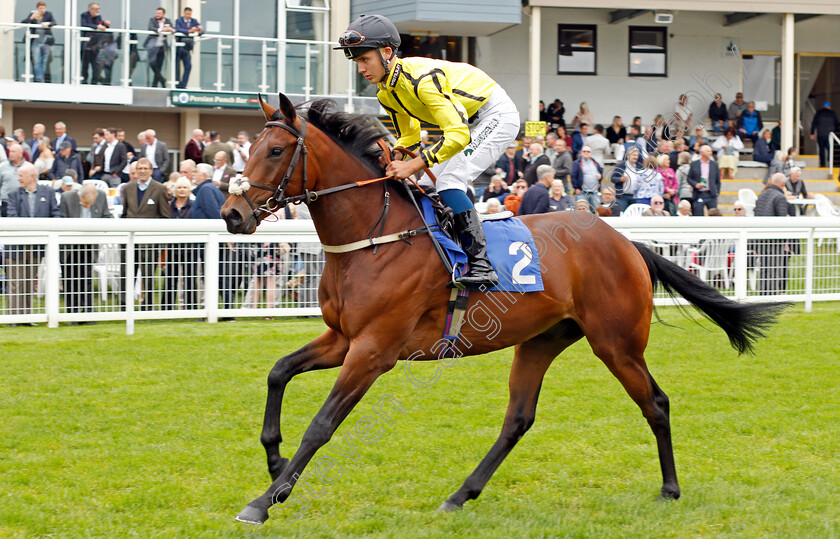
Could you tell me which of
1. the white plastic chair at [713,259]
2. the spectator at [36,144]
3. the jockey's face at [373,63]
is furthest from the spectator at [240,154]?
the jockey's face at [373,63]

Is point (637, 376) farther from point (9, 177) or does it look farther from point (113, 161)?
point (113, 161)

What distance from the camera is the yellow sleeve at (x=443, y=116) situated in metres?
3.91

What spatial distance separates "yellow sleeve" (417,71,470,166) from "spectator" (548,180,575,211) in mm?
5345

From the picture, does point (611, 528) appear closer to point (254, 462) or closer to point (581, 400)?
point (254, 462)

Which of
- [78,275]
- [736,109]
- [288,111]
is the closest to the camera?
[288,111]

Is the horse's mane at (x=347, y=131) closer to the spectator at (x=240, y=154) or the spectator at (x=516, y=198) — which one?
the spectator at (x=516, y=198)

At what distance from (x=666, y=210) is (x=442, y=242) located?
7421 millimetres

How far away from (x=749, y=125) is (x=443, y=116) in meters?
15.0

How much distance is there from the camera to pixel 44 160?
11.8 metres

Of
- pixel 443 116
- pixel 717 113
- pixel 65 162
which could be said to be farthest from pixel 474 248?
pixel 717 113

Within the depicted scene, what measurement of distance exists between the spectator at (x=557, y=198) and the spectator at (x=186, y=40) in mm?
7358

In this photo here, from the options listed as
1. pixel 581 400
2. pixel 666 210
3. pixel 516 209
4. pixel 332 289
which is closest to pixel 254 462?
pixel 332 289

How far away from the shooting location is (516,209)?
9516 millimetres

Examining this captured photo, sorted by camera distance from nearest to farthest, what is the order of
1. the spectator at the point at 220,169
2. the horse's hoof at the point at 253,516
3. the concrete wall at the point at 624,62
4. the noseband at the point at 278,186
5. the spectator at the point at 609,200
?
1. the horse's hoof at the point at 253,516
2. the noseband at the point at 278,186
3. the spectator at the point at 609,200
4. the spectator at the point at 220,169
5. the concrete wall at the point at 624,62
